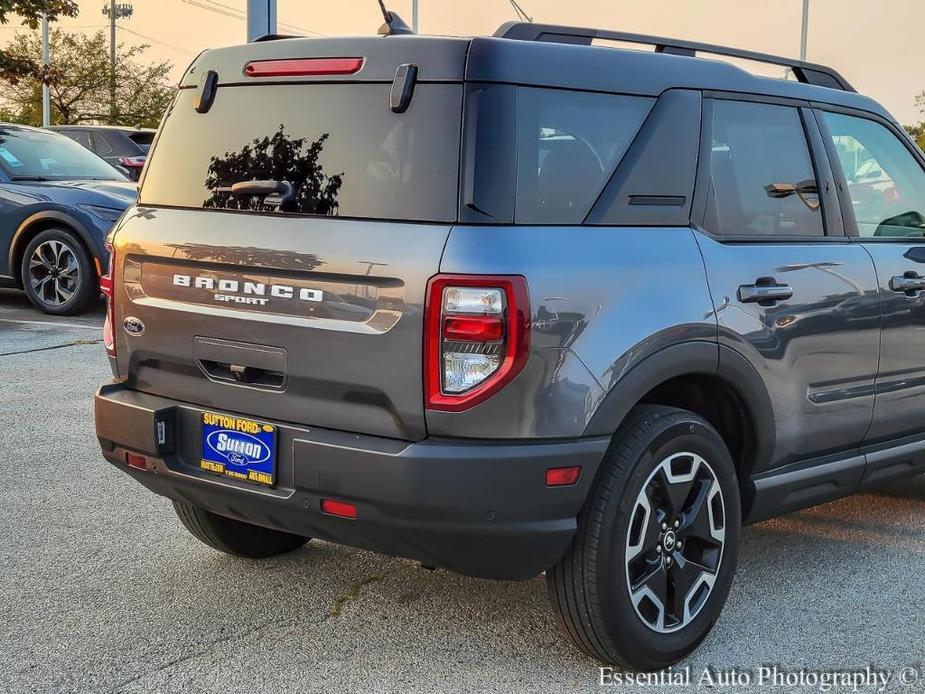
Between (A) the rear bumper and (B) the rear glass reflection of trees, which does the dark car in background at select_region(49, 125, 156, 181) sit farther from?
(A) the rear bumper

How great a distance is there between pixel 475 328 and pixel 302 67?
42.1 inches

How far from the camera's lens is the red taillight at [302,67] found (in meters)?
3.41

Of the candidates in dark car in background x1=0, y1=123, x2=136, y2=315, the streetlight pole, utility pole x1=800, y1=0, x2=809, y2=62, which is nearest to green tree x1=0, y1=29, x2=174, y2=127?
the streetlight pole

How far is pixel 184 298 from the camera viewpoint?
359 centimetres

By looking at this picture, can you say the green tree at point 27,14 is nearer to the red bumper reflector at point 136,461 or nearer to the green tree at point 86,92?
the red bumper reflector at point 136,461

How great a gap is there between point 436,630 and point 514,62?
182 centimetres

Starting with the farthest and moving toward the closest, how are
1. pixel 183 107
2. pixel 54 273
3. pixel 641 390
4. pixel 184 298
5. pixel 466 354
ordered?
pixel 54 273 → pixel 183 107 → pixel 184 298 → pixel 641 390 → pixel 466 354

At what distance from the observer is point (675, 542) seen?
3570 mm

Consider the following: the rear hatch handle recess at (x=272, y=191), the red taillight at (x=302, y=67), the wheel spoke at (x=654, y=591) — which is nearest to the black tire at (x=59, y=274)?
the red taillight at (x=302, y=67)

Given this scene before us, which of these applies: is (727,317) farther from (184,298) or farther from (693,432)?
(184,298)

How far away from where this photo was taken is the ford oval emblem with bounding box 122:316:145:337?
3721mm

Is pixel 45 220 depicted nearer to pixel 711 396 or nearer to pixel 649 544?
pixel 711 396

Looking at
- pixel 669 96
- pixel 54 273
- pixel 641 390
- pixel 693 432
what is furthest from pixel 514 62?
pixel 54 273

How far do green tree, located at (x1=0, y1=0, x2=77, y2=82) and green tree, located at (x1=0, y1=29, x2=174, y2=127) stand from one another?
96.6 feet
